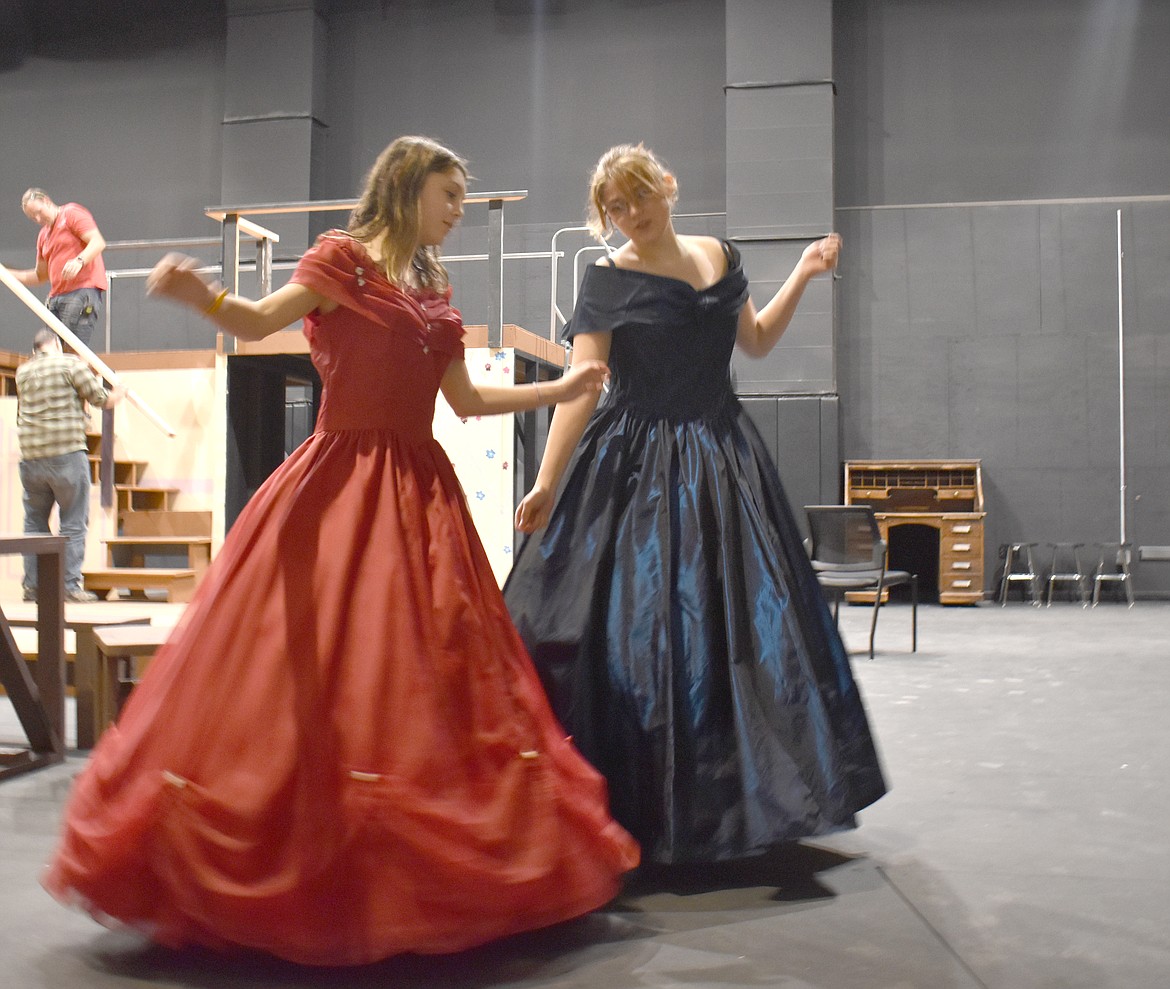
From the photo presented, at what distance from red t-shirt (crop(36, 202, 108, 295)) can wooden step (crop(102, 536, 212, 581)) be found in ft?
4.65

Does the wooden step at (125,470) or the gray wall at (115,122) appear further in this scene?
the gray wall at (115,122)

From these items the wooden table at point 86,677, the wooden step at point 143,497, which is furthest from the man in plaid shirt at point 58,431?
the wooden table at point 86,677

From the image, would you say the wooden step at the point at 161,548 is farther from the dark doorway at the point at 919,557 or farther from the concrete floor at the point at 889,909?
the dark doorway at the point at 919,557

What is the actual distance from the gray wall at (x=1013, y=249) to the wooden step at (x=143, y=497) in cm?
515

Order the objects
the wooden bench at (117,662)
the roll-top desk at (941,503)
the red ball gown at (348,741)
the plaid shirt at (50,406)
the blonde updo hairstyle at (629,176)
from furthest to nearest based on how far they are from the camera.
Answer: the roll-top desk at (941,503), the plaid shirt at (50,406), the wooden bench at (117,662), the blonde updo hairstyle at (629,176), the red ball gown at (348,741)

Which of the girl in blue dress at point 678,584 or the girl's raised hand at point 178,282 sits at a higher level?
the girl's raised hand at point 178,282

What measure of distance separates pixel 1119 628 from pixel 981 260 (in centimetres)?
357

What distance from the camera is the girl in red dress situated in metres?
1.54

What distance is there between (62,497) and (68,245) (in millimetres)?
1596

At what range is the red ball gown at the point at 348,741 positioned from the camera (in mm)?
1540

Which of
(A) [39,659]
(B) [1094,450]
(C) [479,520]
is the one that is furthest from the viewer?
(B) [1094,450]

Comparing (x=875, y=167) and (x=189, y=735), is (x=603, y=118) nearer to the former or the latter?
(x=875, y=167)

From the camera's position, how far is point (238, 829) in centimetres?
154

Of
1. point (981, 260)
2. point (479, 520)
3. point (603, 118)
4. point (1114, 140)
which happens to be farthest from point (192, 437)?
point (1114, 140)
